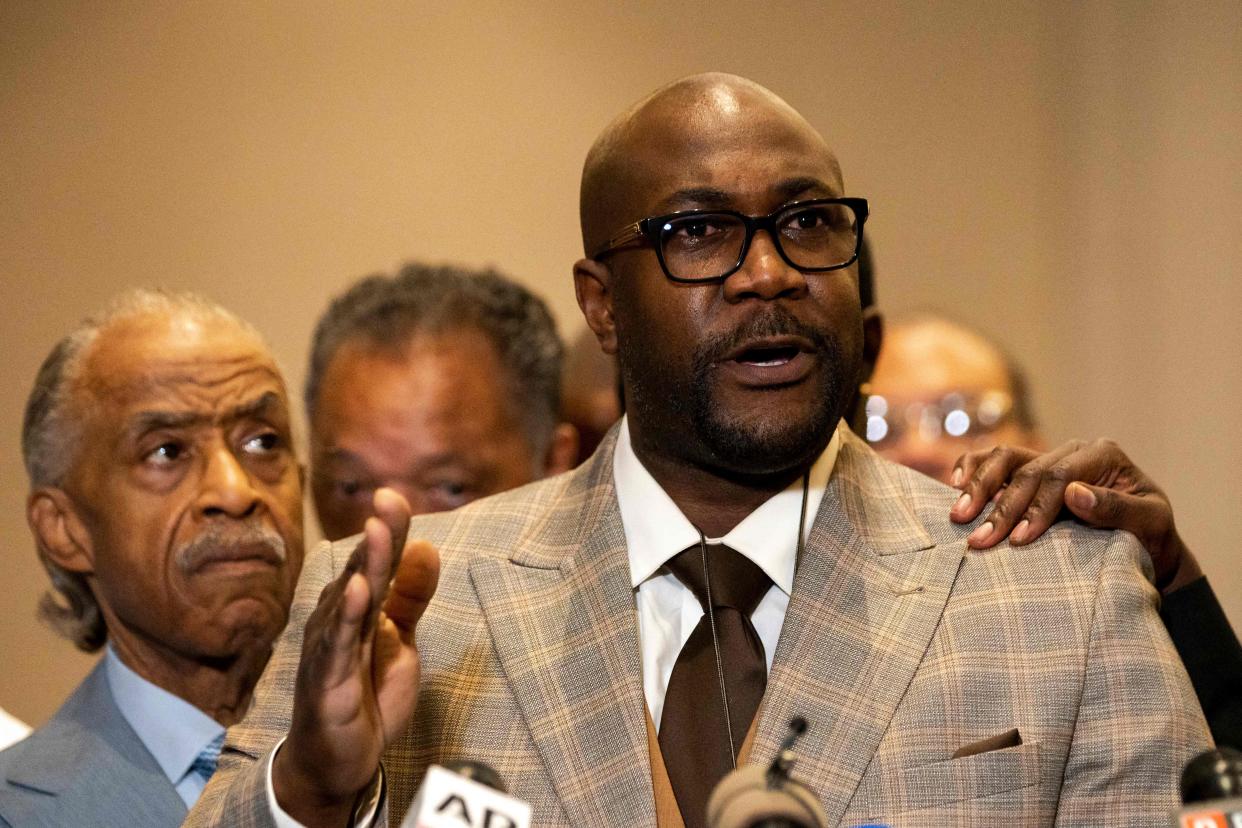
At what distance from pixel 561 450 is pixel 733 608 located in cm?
166

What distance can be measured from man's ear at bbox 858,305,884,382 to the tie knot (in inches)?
32.3

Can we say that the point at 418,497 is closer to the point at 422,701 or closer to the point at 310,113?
the point at 422,701

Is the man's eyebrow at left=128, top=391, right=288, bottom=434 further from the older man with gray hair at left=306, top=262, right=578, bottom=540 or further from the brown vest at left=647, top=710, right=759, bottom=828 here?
the brown vest at left=647, top=710, right=759, bottom=828

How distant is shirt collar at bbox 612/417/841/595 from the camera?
204 cm

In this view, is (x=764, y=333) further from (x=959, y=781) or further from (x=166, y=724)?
(x=166, y=724)

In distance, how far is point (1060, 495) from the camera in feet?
6.56

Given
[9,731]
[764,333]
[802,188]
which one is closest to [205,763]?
[9,731]

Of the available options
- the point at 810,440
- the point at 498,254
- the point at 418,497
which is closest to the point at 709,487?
the point at 810,440

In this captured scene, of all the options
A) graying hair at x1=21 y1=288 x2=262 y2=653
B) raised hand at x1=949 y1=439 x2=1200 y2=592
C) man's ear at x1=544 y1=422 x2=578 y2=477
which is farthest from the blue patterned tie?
raised hand at x1=949 y1=439 x2=1200 y2=592

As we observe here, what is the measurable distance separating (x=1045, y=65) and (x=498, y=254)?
6.41 ft

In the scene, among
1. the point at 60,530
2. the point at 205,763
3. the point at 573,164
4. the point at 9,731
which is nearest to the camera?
the point at 205,763

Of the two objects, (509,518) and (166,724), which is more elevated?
(509,518)

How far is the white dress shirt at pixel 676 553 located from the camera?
2008 mm

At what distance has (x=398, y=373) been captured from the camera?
340cm
